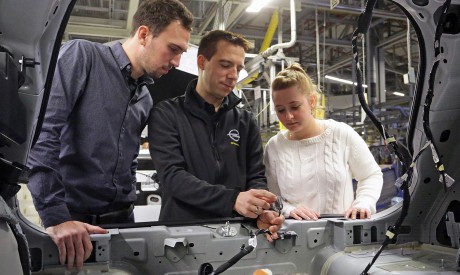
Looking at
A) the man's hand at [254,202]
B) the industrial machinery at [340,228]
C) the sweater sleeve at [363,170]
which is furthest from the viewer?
the sweater sleeve at [363,170]

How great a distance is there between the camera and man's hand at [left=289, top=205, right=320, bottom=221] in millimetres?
2201

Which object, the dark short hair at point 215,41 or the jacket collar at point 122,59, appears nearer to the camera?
the jacket collar at point 122,59

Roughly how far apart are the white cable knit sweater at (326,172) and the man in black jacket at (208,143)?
0.48 ft

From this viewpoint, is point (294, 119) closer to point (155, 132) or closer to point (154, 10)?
point (155, 132)

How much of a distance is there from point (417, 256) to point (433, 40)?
1063 millimetres

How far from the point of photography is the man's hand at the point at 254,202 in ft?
6.50

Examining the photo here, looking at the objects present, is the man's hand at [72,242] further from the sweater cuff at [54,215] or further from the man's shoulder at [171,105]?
the man's shoulder at [171,105]

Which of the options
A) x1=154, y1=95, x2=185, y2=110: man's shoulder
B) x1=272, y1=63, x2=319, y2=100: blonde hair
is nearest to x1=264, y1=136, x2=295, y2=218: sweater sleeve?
x1=272, y1=63, x2=319, y2=100: blonde hair

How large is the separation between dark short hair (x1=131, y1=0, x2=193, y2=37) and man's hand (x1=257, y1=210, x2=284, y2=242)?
1125 mm

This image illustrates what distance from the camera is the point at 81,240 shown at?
5.32ft

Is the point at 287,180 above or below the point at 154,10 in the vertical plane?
below

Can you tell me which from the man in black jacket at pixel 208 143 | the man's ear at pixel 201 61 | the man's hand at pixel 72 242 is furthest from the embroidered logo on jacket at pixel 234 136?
the man's hand at pixel 72 242

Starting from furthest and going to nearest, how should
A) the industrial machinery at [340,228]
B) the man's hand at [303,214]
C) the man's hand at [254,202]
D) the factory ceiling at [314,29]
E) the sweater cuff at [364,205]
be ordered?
the factory ceiling at [314,29]
the sweater cuff at [364,205]
the man's hand at [303,214]
the man's hand at [254,202]
the industrial machinery at [340,228]

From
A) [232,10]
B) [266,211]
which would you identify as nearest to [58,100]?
[266,211]
